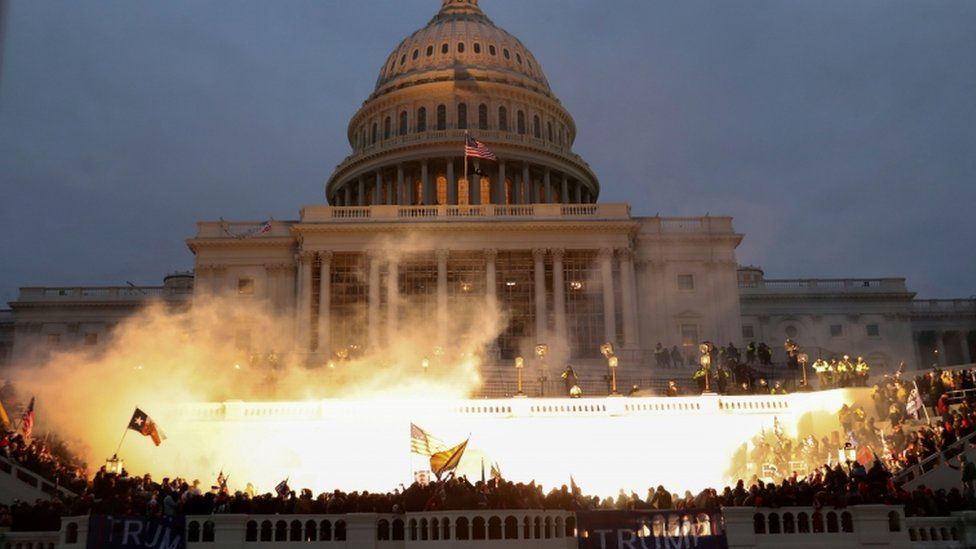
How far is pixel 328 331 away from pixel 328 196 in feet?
111

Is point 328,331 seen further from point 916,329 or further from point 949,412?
point 916,329

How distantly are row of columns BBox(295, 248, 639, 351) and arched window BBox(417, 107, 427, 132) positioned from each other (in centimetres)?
2856

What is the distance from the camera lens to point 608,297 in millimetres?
59938

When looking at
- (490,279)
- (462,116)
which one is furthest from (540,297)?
(462,116)

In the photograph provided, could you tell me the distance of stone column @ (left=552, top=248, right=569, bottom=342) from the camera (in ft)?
195

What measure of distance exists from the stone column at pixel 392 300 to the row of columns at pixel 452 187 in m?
20.2

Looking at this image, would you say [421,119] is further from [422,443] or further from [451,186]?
[422,443]

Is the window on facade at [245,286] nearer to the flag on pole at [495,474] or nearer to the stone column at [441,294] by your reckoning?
the stone column at [441,294]

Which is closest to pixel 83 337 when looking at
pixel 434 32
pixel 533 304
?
pixel 533 304

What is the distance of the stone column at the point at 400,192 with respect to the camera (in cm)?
8188

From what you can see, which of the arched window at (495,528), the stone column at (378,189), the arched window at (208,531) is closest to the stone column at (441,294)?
the stone column at (378,189)

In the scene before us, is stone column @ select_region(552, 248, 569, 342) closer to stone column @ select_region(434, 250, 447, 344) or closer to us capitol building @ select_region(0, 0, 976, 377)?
us capitol building @ select_region(0, 0, 976, 377)

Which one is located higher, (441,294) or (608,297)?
(441,294)

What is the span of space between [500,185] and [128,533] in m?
62.7
